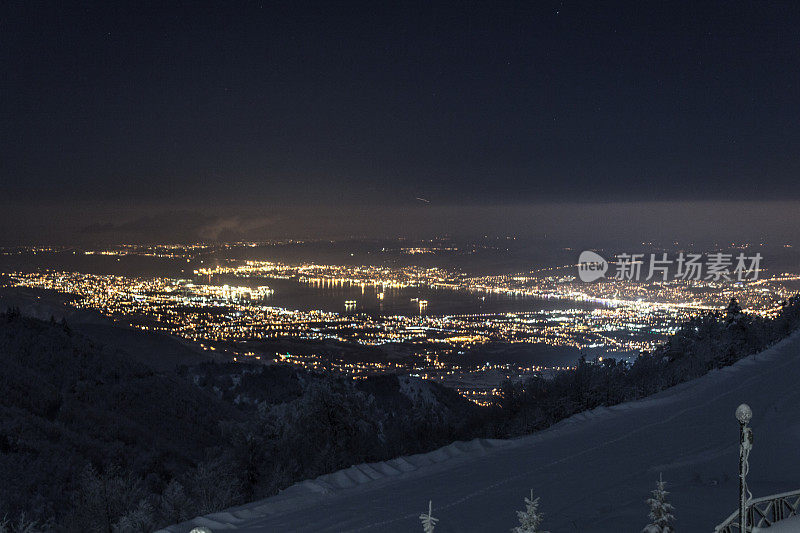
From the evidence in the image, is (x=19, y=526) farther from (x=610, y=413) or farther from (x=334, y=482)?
(x=610, y=413)

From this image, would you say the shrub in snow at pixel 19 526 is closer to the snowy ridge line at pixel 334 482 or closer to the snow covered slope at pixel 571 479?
the snowy ridge line at pixel 334 482

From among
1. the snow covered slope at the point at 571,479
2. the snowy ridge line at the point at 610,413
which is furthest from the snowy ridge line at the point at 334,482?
the snowy ridge line at the point at 610,413

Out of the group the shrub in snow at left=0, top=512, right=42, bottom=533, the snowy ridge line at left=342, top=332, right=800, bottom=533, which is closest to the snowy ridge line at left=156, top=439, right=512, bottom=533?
the snowy ridge line at left=342, top=332, right=800, bottom=533

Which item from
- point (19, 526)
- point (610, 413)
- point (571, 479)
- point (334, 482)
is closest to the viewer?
point (19, 526)

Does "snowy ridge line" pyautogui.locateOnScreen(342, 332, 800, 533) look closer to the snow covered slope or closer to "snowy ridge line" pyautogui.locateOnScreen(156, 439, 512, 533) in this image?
the snow covered slope

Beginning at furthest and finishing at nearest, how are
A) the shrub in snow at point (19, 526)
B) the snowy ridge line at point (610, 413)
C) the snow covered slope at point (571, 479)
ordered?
the snowy ridge line at point (610, 413)
the shrub in snow at point (19, 526)
the snow covered slope at point (571, 479)

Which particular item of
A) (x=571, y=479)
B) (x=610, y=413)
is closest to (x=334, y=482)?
(x=571, y=479)

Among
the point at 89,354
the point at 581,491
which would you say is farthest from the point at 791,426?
the point at 89,354
